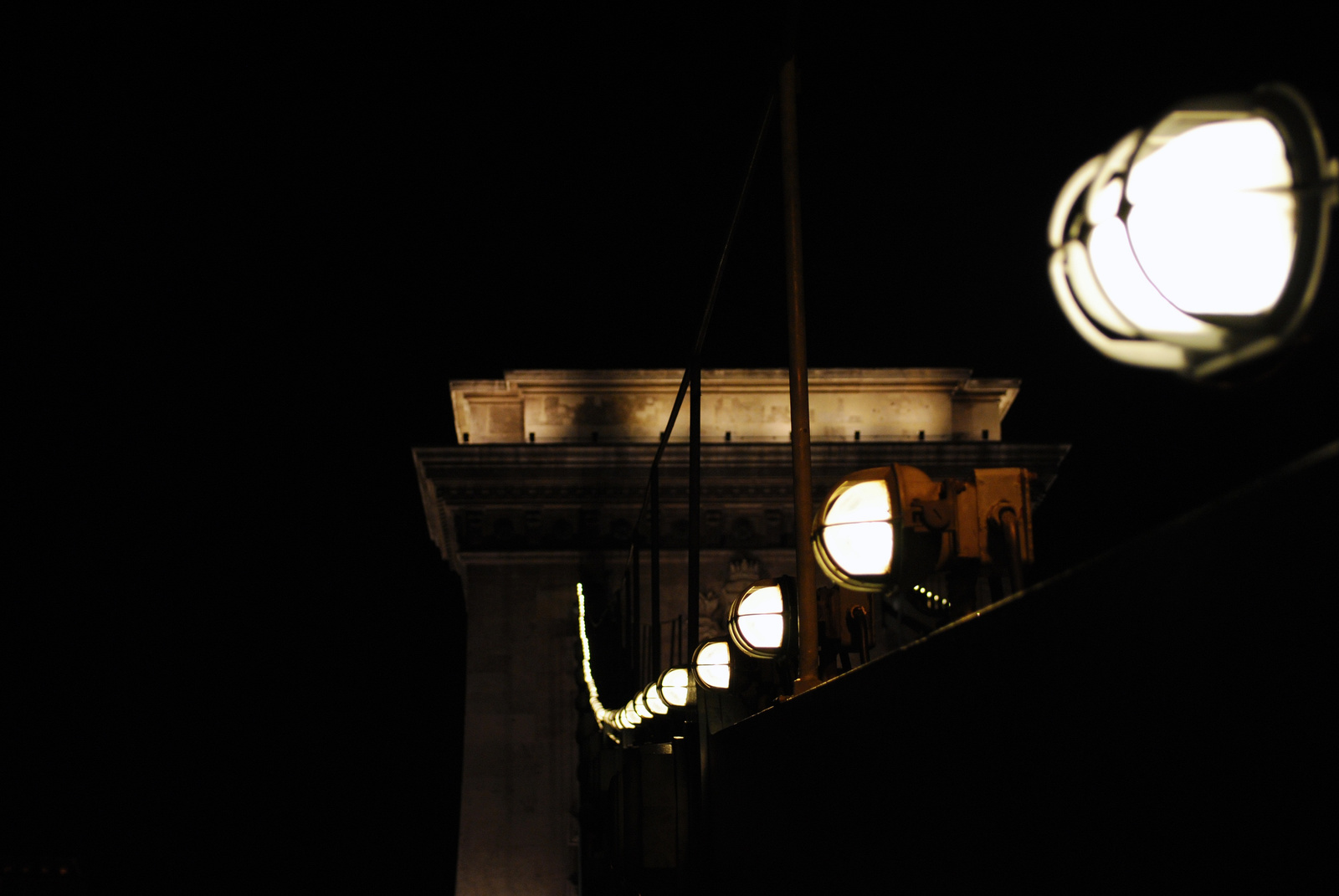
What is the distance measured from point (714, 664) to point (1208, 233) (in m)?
7.29

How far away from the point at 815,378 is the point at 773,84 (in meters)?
16.8

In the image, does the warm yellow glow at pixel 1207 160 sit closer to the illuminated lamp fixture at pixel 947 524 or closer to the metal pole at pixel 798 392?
the illuminated lamp fixture at pixel 947 524

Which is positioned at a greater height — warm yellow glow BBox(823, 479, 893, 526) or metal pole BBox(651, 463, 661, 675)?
metal pole BBox(651, 463, 661, 675)

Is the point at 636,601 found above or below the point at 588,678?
above

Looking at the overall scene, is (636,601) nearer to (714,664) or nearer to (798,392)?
(714,664)

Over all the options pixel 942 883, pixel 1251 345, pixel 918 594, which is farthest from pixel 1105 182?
pixel 918 594

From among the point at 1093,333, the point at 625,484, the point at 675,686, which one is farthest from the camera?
the point at 625,484

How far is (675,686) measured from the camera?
9.35 m

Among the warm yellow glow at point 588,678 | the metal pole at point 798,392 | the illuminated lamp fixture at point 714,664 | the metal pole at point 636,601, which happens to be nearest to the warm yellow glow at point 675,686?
the illuminated lamp fixture at point 714,664

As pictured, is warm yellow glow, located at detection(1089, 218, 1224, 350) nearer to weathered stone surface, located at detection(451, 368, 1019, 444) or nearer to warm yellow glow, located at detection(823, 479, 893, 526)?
warm yellow glow, located at detection(823, 479, 893, 526)

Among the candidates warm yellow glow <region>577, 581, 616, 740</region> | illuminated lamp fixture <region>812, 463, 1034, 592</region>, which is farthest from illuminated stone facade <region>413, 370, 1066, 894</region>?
illuminated lamp fixture <region>812, 463, 1034, 592</region>

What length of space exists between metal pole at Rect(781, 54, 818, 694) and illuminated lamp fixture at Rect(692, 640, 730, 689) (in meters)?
2.87

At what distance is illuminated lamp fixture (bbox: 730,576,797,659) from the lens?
6.27m

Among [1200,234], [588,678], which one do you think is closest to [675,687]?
[588,678]
